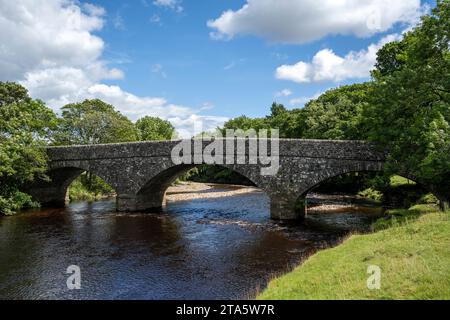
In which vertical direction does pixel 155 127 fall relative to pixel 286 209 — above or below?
above

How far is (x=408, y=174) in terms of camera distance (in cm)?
2347

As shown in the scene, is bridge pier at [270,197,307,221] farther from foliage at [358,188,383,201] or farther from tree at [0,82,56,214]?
tree at [0,82,56,214]

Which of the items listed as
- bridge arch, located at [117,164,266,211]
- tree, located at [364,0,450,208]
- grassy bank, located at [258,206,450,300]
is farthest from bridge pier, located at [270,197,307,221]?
grassy bank, located at [258,206,450,300]

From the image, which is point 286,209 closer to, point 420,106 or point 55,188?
point 420,106

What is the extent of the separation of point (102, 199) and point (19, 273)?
30.8 meters

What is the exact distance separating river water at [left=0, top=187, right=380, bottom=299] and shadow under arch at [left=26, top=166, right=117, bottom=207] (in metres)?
6.59

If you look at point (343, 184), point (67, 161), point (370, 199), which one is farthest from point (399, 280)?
point (343, 184)

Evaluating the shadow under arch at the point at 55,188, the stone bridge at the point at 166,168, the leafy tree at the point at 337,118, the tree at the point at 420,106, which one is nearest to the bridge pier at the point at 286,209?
the stone bridge at the point at 166,168

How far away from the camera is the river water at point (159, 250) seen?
15.7 metres

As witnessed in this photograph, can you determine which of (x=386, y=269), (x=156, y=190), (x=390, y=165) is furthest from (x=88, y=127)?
(x=386, y=269)

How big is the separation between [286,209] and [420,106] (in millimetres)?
12123

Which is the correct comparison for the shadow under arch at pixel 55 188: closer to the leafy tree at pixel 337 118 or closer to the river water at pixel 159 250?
the river water at pixel 159 250

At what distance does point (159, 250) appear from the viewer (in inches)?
860
